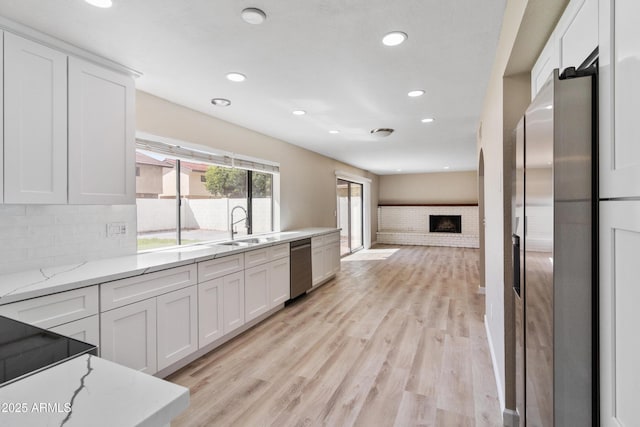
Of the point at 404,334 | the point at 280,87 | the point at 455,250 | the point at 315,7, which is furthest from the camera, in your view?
the point at 455,250

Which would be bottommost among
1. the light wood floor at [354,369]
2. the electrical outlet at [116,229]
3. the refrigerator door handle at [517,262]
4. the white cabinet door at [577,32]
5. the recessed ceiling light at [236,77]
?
the light wood floor at [354,369]

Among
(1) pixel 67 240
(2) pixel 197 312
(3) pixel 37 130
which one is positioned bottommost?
(2) pixel 197 312

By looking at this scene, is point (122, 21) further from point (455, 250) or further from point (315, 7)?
point (455, 250)

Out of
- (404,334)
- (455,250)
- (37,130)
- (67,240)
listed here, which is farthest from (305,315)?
(455,250)

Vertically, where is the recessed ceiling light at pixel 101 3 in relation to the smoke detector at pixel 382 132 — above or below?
below

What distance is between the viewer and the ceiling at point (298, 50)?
69.4 inches

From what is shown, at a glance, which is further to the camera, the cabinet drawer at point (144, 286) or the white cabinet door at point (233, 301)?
the white cabinet door at point (233, 301)

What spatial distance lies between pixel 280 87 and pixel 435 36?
4.50 ft

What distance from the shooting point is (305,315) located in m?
3.80

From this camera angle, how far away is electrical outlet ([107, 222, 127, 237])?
2660 mm

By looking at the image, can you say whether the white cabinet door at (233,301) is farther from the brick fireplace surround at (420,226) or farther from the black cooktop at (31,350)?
the brick fireplace surround at (420,226)

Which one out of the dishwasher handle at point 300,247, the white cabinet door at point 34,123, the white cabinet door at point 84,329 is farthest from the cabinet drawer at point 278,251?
the white cabinet door at point 34,123

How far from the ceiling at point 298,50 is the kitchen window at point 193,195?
581mm

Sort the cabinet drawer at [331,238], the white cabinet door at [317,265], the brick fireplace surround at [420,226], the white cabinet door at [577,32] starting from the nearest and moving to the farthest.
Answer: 1. the white cabinet door at [577,32]
2. the white cabinet door at [317,265]
3. the cabinet drawer at [331,238]
4. the brick fireplace surround at [420,226]
